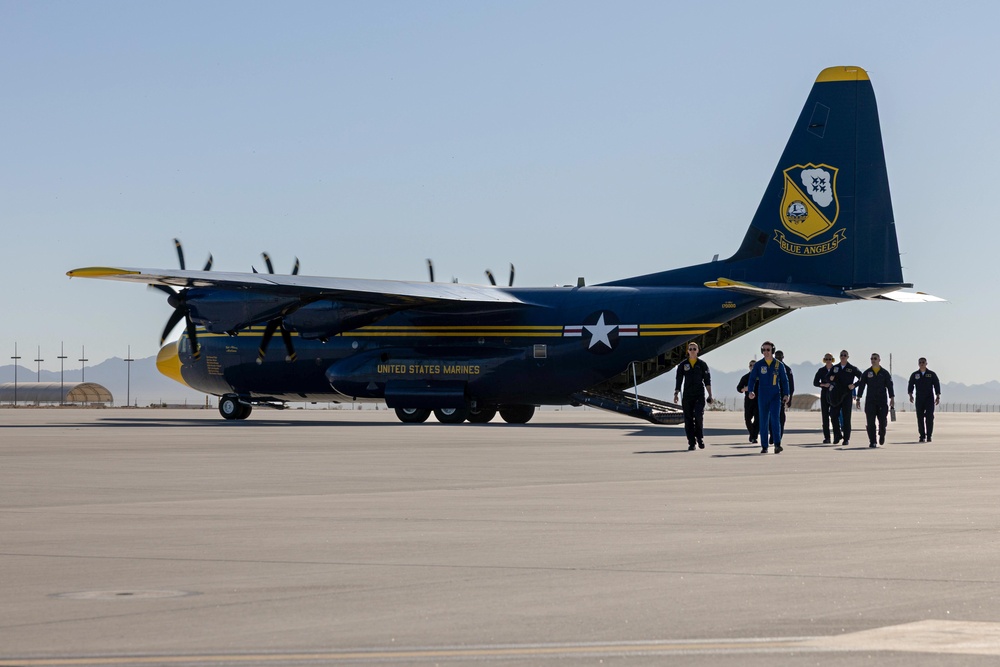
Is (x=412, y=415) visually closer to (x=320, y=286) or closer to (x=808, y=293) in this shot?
(x=320, y=286)

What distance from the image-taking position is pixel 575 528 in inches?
421

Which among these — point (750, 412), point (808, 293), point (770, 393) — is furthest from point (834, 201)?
point (770, 393)

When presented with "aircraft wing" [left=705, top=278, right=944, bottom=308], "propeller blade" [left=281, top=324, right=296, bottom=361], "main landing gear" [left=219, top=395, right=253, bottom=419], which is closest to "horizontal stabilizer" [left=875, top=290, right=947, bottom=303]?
"aircraft wing" [left=705, top=278, right=944, bottom=308]

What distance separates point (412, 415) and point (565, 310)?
5.97m

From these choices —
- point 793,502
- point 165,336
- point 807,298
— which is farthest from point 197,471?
point 165,336

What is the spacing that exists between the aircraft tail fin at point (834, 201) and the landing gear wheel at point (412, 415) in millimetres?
10593

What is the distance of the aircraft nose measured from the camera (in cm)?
4497

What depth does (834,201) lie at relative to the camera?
3400cm

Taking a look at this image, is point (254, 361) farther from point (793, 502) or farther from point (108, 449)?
point (793, 502)

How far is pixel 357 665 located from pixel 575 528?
531cm

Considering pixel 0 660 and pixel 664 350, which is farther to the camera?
pixel 664 350

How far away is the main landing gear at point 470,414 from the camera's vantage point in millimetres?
38969

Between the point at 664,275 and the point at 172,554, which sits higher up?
the point at 664,275

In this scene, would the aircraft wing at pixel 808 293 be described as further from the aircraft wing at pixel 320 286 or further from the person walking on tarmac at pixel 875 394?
the aircraft wing at pixel 320 286
